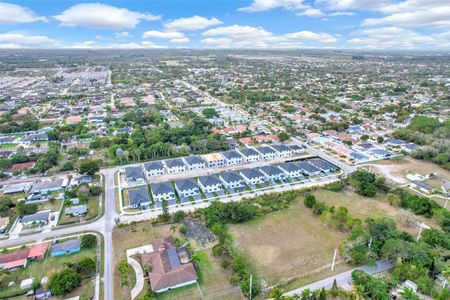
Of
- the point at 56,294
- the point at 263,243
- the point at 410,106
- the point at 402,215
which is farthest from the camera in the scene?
the point at 410,106

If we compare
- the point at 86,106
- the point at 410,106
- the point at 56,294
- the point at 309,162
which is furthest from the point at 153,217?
the point at 410,106

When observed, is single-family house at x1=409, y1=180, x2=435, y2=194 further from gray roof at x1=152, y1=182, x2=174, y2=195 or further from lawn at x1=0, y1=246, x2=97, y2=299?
lawn at x1=0, y1=246, x2=97, y2=299

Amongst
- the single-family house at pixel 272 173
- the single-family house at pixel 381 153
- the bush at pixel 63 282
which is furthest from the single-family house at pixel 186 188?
the single-family house at pixel 381 153

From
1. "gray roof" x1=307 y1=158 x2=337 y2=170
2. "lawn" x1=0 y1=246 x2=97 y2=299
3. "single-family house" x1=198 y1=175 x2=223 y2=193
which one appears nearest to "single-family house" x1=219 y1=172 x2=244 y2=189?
"single-family house" x1=198 y1=175 x2=223 y2=193

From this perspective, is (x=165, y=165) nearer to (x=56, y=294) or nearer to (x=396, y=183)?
(x=56, y=294)

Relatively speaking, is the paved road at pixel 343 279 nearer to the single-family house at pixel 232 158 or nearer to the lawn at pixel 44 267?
the lawn at pixel 44 267
